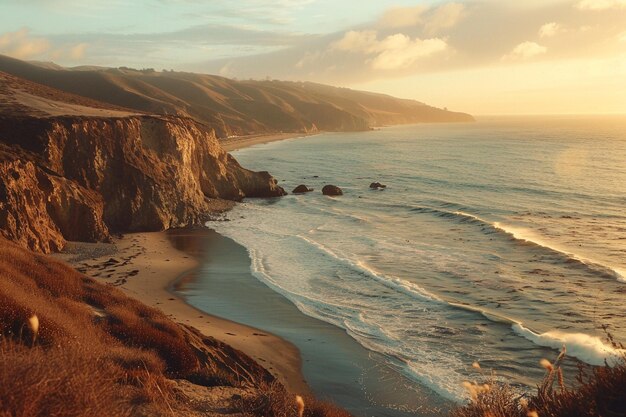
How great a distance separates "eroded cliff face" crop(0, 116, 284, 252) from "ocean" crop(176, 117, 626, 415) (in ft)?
15.1

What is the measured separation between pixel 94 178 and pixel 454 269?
869 inches

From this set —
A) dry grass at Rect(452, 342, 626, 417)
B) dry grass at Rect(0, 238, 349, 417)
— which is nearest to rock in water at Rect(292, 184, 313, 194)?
dry grass at Rect(0, 238, 349, 417)

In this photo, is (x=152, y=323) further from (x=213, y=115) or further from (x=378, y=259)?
(x=213, y=115)

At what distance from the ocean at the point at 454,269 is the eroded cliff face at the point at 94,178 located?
4.59m

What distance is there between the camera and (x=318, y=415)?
9.83 metres

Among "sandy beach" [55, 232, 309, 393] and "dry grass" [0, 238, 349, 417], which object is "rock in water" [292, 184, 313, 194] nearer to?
"sandy beach" [55, 232, 309, 393]

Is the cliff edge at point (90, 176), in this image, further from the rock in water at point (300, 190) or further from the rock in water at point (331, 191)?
the rock in water at point (331, 191)

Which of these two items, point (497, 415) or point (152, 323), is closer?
point (497, 415)

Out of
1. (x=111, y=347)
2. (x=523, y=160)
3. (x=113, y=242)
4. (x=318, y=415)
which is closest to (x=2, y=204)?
(x=113, y=242)

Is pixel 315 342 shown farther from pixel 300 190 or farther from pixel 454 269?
pixel 300 190

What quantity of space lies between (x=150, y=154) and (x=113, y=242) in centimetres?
998

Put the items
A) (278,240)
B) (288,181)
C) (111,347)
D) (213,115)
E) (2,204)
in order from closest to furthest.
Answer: (111,347) → (2,204) → (278,240) → (288,181) → (213,115)

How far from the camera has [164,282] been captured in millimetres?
25469

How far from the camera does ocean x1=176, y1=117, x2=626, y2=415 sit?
58.6 feet
